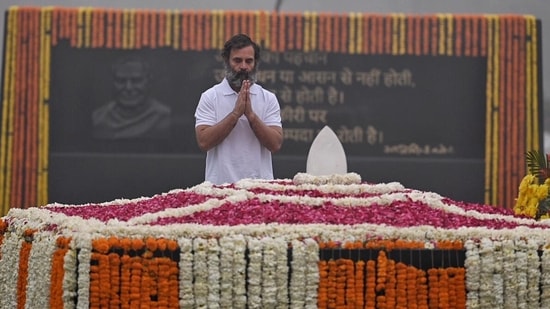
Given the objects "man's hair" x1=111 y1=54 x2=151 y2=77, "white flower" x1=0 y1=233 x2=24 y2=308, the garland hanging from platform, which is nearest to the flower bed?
"white flower" x1=0 y1=233 x2=24 y2=308

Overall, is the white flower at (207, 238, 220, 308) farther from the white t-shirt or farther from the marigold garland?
the marigold garland

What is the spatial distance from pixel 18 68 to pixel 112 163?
5.42 ft

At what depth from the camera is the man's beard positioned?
577 cm

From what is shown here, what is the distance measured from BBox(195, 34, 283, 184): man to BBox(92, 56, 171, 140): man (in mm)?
7547

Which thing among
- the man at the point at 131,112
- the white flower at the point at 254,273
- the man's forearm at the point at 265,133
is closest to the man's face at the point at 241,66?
the man's forearm at the point at 265,133

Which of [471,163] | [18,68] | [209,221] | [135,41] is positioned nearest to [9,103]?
[18,68]

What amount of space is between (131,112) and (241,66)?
7.78 meters

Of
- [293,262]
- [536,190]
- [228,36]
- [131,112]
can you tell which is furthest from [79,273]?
[228,36]

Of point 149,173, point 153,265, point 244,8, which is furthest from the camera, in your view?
point 244,8

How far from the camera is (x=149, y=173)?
13125 mm

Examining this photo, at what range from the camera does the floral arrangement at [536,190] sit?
5590mm

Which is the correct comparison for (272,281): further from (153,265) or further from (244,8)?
(244,8)

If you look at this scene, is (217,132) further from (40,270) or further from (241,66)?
(40,270)

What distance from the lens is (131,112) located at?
13.4m
